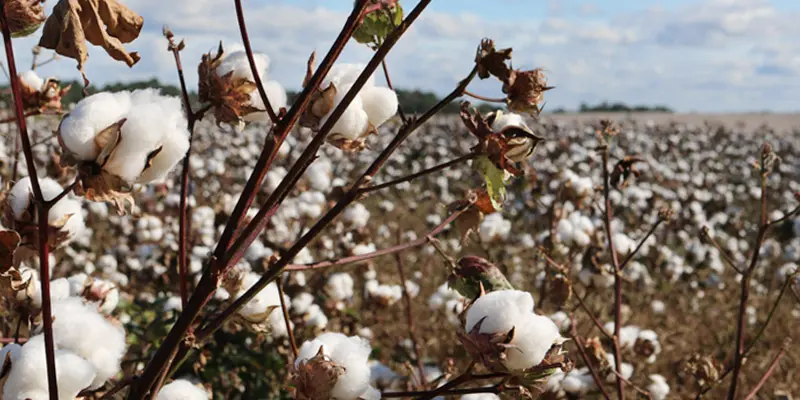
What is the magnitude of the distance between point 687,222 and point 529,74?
8663mm

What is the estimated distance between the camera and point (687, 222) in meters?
8.97

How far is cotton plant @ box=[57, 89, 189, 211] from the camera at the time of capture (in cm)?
77

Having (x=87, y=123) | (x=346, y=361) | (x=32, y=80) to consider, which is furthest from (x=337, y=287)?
(x=87, y=123)

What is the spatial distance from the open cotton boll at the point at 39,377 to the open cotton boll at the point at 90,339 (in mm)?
35

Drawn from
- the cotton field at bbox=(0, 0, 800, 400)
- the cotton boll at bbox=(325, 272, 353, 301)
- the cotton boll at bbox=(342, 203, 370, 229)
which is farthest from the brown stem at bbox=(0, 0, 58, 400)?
the cotton boll at bbox=(342, 203, 370, 229)

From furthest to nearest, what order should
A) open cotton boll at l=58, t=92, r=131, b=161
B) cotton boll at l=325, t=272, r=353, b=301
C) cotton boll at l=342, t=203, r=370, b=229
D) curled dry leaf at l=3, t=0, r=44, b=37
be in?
1. cotton boll at l=342, t=203, r=370, b=229
2. cotton boll at l=325, t=272, r=353, b=301
3. curled dry leaf at l=3, t=0, r=44, b=37
4. open cotton boll at l=58, t=92, r=131, b=161

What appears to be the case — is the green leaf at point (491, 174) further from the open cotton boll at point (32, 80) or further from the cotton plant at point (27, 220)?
the open cotton boll at point (32, 80)

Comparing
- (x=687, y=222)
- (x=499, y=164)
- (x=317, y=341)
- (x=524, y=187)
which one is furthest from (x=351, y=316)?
(x=687, y=222)

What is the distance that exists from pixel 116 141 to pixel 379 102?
0.39m

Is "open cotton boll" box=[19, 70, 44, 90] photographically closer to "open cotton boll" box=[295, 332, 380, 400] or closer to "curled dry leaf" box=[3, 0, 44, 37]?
"curled dry leaf" box=[3, 0, 44, 37]

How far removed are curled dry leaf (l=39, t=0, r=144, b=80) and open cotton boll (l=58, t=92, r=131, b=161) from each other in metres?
0.07

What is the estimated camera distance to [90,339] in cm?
93

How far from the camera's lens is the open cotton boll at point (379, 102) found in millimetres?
1047

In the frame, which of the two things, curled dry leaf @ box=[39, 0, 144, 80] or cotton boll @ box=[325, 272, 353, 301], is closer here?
curled dry leaf @ box=[39, 0, 144, 80]
